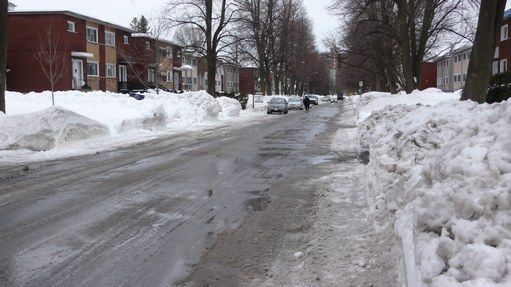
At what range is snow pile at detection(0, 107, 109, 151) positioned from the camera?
15461mm

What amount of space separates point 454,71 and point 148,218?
6567 cm

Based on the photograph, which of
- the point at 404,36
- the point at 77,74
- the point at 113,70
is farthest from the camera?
the point at 113,70

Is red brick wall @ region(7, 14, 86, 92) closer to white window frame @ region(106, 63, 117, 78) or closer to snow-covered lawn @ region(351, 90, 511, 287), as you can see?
white window frame @ region(106, 63, 117, 78)

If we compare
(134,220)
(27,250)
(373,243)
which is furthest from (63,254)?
(373,243)

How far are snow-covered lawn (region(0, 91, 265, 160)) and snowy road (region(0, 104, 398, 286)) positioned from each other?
3.35 metres

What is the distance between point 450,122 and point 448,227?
145 inches

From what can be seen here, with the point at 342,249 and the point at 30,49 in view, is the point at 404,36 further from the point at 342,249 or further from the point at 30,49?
the point at 30,49

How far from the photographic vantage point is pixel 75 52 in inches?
1665

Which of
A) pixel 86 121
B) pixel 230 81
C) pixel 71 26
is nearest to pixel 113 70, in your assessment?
pixel 71 26

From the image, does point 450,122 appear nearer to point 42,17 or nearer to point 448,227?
point 448,227

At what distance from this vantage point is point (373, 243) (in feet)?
18.5

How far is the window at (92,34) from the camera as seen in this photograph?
45156 millimetres

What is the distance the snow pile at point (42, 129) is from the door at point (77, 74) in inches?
1044

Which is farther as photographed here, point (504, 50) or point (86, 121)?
point (504, 50)
